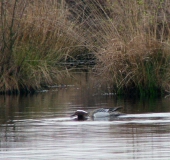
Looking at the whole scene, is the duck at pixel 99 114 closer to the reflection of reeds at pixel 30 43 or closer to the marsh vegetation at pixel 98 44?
the marsh vegetation at pixel 98 44

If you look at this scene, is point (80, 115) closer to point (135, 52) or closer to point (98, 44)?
point (135, 52)

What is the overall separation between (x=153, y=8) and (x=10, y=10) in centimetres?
376

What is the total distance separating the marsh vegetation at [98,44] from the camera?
54.8 feet

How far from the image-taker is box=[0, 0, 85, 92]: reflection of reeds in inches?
752

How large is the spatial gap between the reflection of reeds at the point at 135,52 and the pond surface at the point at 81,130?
22.7 inches

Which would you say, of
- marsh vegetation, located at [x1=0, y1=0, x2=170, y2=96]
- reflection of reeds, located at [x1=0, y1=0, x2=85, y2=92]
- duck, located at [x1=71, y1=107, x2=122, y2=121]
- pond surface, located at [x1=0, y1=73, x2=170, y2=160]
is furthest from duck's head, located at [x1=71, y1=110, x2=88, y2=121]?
reflection of reeds, located at [x1=0, y1=0, x2=85, y2=92]

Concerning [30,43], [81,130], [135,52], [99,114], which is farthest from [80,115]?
[30,43]

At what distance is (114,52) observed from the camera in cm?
1664

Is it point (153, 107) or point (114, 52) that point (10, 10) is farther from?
point (153, 107)

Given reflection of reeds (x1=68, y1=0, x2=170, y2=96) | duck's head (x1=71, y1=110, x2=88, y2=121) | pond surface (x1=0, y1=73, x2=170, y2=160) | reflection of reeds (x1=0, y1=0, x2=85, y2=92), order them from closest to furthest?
pond surface (x1=0, y1=73, x2=170, y2=160)
duck's head (x1=71, y1=110, x2=88, y2=121)
reflection of reeds (x1=68, y1=0, x2=170, y2=96)
reflection of reeds (x1=0, y1=0, x2=85, y2=92)

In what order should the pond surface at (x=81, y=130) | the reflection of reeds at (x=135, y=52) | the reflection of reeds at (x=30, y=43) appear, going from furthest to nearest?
the reflection of reeds at (x=30, y=43) < the reflection of reeds at (x=135, y=52) < the pond surface at (x=81, y=130)

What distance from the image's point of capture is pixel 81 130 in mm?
11328

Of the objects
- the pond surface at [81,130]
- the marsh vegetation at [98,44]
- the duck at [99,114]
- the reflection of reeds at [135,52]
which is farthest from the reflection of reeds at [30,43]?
the duck at [99,114]

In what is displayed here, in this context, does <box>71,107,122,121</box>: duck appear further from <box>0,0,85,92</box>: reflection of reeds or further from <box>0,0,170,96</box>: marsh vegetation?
<box>0,0,85,92</box>: reflection of reeds
